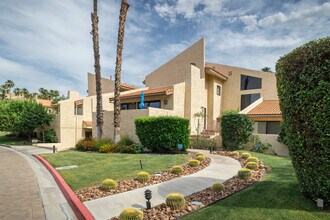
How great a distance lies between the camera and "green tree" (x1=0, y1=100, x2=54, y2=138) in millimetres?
27328

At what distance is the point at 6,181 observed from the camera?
9.45 metres

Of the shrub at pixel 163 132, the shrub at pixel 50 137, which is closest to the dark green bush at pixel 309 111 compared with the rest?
the shrub at pixel 163 132

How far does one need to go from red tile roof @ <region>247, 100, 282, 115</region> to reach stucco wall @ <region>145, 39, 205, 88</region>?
6.95 meters

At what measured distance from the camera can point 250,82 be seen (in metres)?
25.3

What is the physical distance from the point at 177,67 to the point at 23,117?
21.2m

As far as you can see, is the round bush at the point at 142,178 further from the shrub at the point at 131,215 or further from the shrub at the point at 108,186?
the shrub at the point at 131,215

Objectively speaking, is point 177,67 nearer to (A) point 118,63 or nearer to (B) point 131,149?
(A) point 118,63

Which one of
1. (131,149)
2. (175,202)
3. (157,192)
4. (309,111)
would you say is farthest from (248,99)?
(175,202)

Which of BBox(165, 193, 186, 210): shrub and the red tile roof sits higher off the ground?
the red tile roof

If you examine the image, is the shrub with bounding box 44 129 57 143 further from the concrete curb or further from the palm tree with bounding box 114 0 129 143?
the concrete curb

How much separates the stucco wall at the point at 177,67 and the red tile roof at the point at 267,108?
695 cm

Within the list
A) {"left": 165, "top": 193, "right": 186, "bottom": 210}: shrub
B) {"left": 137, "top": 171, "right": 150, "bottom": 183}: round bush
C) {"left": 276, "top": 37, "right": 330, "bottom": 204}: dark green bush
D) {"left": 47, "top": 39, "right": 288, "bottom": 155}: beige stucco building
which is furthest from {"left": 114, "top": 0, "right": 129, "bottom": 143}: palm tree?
{"left": 276, "top": 37, "right": 330, "bottom": 204}: dark green bush

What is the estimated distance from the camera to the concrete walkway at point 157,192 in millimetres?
5591

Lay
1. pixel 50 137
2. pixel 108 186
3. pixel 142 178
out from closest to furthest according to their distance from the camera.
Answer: pixel 108 186
pixel 142 178
pixel 50 137
